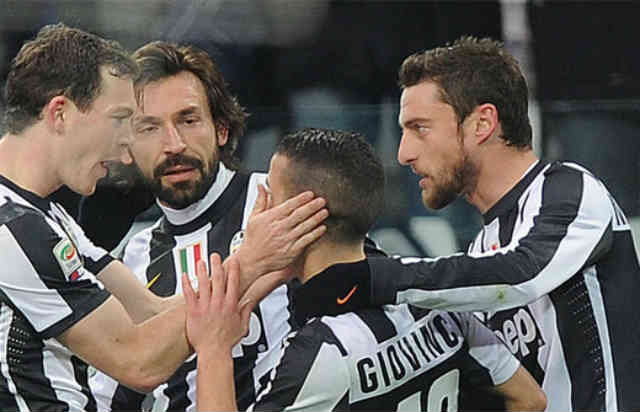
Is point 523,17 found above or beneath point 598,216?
above

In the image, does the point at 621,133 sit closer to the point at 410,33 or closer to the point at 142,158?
the point at 410,33

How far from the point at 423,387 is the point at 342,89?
168cm

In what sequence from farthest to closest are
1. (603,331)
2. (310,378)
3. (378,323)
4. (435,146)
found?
(435,146)
(603,331)
(378,323)
(310,378)

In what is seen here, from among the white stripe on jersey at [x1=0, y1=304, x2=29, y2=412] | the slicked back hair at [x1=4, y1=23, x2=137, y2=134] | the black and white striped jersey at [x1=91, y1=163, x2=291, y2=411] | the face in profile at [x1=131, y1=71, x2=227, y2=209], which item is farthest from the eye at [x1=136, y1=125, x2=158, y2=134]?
the white stripe on jersey at [x1=0, y1=304, x2=29, y2=412]

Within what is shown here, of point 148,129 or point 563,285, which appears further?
point 148,129

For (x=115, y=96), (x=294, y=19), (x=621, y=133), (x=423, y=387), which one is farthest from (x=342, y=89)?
(x=423, y=387)

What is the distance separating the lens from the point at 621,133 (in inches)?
132

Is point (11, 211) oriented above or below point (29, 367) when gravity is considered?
above

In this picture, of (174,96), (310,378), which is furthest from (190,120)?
(310,378)

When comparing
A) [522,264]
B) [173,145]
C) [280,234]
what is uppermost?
[173,145]

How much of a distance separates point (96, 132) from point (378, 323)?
59cm

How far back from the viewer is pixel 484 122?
2066 millimetres

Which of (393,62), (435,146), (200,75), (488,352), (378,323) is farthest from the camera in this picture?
(393,62)

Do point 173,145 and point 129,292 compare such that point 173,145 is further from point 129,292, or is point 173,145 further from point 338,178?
point 338,178
